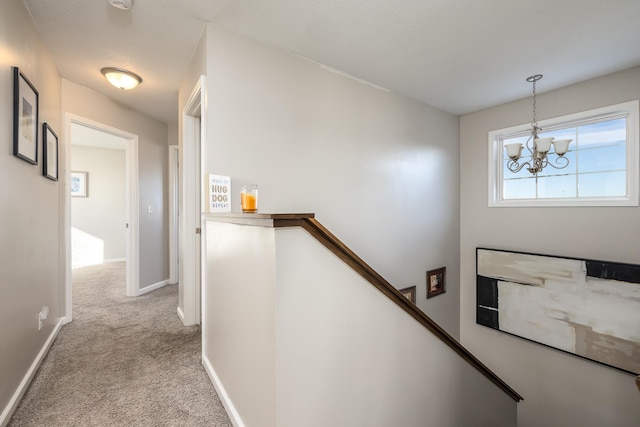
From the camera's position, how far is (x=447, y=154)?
3.79 metres

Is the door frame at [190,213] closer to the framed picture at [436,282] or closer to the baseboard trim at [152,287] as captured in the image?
the baseboard trim at [152,287]

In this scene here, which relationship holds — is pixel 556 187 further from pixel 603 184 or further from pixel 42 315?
pixel 42 315

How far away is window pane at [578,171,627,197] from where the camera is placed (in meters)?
2.76

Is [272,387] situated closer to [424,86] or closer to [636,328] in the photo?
[424,86]

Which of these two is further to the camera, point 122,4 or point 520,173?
point 520,173

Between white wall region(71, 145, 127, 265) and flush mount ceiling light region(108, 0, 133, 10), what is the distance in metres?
5.36

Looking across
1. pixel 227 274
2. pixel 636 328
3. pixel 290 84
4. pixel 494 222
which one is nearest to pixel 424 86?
pixel 290 84

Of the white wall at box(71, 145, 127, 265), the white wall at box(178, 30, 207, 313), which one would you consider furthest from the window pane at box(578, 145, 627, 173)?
the white wall at box(71, 145, 127, 265)

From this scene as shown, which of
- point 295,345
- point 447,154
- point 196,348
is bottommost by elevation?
point 196,348

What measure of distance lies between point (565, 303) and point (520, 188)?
137 centimetres

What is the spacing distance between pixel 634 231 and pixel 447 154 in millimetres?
1964

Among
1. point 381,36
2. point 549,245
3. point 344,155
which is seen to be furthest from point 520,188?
point 381,36

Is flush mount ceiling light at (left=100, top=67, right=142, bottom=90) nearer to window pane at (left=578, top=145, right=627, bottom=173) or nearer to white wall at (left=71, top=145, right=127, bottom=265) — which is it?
white wall at (left=71, top=145, right=127, bottom=265)

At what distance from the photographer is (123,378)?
6.18 ft
